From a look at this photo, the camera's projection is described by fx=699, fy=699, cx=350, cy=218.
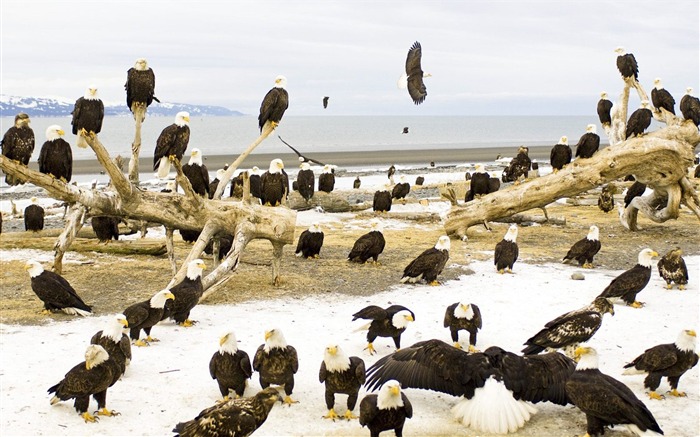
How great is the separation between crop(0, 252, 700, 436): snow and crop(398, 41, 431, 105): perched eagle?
348 cm

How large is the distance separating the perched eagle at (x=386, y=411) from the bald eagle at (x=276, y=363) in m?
1.03

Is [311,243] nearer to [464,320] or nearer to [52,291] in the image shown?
[52,291]

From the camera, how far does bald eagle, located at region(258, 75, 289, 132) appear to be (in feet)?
36.3

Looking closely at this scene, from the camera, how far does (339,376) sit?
19.0 ft

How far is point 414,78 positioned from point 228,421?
9.26m

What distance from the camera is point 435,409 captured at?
598cm

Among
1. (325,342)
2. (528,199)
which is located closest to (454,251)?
(528,199)

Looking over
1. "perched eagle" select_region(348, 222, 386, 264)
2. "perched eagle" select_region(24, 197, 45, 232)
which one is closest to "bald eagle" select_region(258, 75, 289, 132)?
"perched eagle" select_region(348, 222, 386, 264)

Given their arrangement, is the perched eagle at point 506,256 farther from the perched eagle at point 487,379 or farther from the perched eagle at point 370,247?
the perched eagle at point 487,379

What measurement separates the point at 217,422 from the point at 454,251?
8.38m

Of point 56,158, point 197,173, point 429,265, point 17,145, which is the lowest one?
point 429,265

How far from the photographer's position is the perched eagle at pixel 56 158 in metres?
9.52

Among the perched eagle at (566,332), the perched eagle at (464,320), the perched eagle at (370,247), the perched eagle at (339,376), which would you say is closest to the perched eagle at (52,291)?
the perched eagle at (339,376)

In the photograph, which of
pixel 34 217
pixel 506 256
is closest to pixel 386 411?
pixel 506 256
